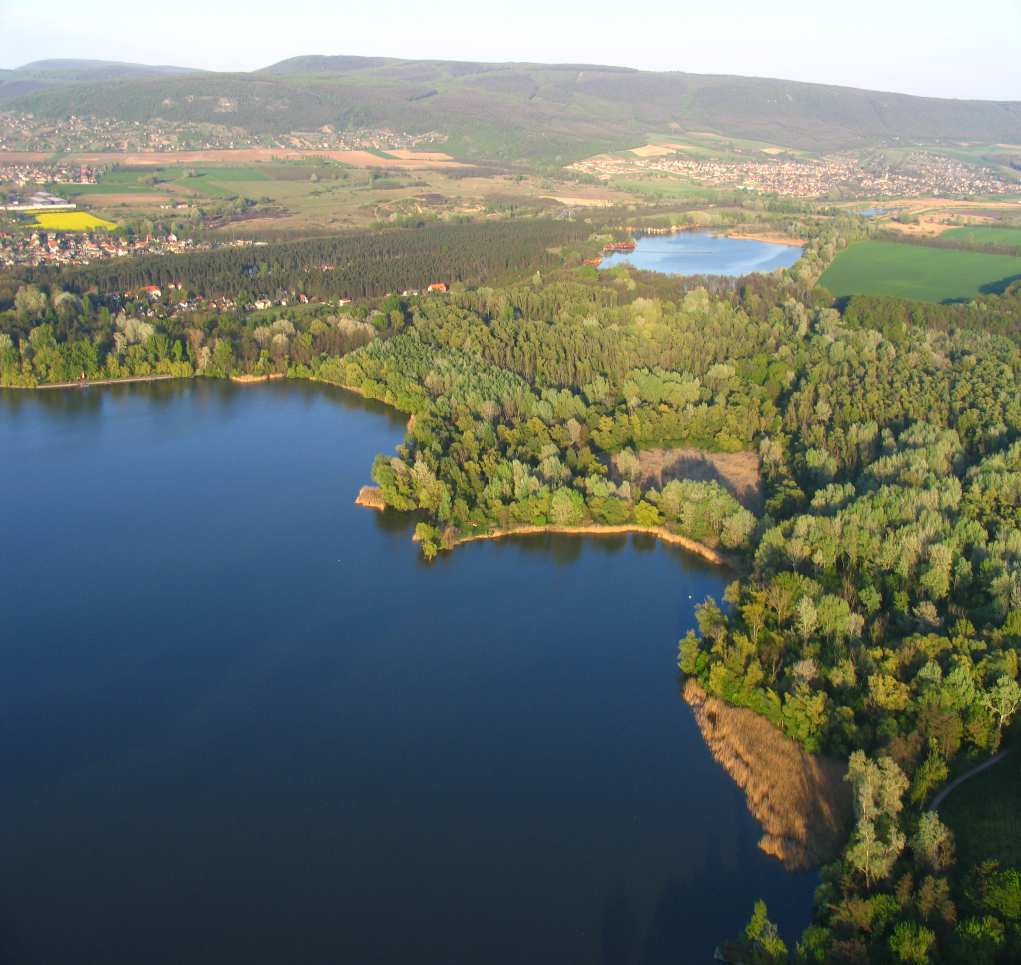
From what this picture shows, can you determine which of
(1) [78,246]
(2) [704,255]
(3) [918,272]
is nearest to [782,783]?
(3) [918,272]

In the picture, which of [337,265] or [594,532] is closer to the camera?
[594,532]

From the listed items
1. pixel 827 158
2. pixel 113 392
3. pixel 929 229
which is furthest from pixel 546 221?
pixel 827 158

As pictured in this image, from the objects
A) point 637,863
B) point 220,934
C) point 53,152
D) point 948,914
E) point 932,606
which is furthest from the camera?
point 53,152

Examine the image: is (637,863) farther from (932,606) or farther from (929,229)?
(929,229)

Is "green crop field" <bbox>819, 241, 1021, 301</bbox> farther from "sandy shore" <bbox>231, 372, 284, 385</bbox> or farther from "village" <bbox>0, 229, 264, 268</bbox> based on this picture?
"village" <bbox>0, 229, 264, 268</bbox>

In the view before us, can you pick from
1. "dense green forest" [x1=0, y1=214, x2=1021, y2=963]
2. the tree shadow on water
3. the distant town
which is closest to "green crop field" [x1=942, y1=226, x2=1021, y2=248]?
"dense green forest" [x1=0, y1=214, x2=1021, y2=963]

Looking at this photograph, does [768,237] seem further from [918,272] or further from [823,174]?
[823,174]

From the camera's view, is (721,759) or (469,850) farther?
(721,759)
